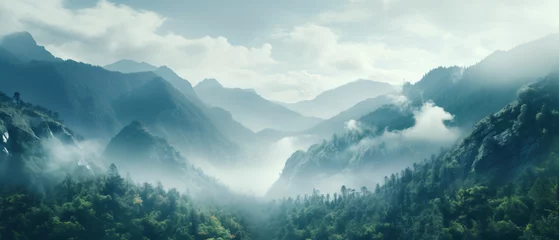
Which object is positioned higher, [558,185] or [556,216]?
[558,185]

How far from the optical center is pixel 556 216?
595 feet

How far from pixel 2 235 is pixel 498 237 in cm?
22017

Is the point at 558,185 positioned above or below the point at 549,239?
above

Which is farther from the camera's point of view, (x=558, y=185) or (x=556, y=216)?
(x=558, y=185)

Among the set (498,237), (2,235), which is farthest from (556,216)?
(2,235)

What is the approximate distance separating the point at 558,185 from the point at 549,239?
3244 centimetres

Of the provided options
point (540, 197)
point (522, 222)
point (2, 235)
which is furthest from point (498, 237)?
point (2, 235)

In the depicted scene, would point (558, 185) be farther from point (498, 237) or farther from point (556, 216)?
point (498, 237)

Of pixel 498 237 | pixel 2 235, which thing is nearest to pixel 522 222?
pixel 498 237

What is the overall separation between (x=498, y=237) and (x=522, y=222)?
12899mm

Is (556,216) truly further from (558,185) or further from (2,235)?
(2,235)

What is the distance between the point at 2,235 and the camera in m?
199

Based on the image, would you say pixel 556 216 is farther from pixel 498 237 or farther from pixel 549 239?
pixel 498 237

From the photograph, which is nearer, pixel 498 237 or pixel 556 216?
pixel 556 216
